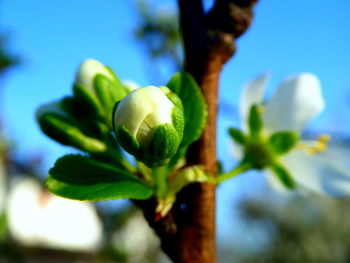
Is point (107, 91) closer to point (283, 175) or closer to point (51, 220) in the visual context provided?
point (283, 175)

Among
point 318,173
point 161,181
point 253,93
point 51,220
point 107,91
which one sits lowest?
point 51,220

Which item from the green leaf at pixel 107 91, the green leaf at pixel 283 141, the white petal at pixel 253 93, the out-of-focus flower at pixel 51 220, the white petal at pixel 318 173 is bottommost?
the out-of-focus flower at pixel 51 220

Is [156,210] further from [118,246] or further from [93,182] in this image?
[118,246]

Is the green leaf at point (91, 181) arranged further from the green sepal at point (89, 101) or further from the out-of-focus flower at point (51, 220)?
the out-of-focus flower at point (51, 220)

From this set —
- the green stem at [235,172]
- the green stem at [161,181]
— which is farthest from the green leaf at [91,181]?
the green stem at [235,172]

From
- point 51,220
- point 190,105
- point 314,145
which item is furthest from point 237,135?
point 51,220

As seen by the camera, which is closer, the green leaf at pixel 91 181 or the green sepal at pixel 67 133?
the green leaf at pixel 91 181

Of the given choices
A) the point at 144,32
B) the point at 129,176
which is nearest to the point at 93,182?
the point at 129,176

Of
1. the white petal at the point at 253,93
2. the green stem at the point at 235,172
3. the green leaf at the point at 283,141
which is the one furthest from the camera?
the white petal at the point at 253,93
